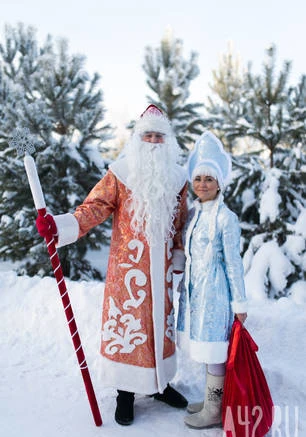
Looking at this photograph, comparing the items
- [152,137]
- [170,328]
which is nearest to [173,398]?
[170,328]

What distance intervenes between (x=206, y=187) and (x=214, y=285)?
603mm

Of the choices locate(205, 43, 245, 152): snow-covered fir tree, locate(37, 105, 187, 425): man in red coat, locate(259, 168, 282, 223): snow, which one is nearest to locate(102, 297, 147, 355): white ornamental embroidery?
locate(37, 105, 187, 425): man in red coat

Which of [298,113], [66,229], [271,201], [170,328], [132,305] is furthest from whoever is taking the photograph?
[298,113]

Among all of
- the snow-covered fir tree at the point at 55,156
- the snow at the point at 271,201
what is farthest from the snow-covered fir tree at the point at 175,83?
the snow at the point at 271,201

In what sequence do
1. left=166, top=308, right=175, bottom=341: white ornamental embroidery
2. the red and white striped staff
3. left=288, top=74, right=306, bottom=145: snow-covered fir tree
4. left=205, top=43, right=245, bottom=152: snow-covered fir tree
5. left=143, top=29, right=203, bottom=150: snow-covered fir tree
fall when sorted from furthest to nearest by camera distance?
left=205, top=43, right=245, bottom=152: snow-covered fir tree, left=143, top=29, right=203, bottom=150: snow-covered fir tree, left=288, top=74, right=306, bottom=145: snow-covered fir tree, left=166, top=308, right=175, bottom=341: white ornamental embroidery, the red and white striped staff

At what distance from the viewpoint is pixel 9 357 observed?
335 cm

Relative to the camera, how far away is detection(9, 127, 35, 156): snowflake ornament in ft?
7.48

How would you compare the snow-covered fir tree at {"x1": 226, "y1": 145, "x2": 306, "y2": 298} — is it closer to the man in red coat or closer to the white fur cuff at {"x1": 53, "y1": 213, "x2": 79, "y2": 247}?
the man in red coat

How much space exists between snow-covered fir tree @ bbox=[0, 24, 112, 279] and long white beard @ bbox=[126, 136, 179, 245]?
353 centimetres

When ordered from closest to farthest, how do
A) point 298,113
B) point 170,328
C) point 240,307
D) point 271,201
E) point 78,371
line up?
point 240,307, point 170,328, point 78,371, point 271,201, point 298,113

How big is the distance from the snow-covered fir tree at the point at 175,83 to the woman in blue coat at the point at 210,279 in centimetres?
486

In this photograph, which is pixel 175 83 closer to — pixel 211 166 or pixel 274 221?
pixel 274 221

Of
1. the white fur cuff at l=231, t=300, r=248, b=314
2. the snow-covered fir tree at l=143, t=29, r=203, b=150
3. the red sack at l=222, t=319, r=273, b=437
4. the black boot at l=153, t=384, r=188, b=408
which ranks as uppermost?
the snow-covered fir tree at l=143, t=29, r=203, b=150

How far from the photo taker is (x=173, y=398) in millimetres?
2695
